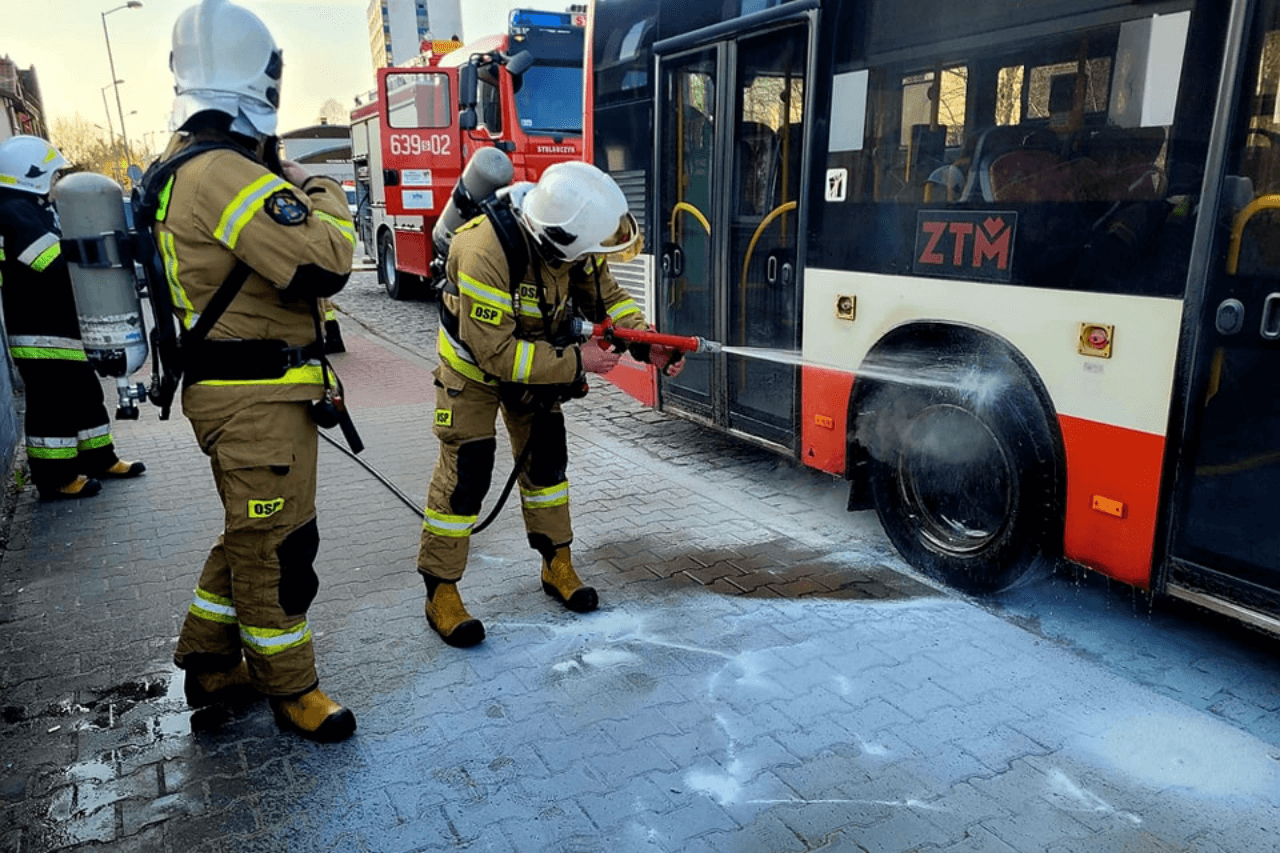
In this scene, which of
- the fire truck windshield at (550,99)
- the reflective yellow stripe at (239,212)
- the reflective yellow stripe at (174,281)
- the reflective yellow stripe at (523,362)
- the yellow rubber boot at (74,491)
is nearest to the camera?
the reflective yellow stripe at (239,212)

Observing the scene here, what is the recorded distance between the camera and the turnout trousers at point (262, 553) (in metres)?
2.74

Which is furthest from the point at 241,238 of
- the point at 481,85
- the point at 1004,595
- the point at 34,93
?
the point at 34,93

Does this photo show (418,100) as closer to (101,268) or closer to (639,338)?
(639,338)

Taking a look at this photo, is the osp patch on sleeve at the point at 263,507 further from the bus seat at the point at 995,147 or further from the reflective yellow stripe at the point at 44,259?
the reflective yellow stripe at the point at 44,259

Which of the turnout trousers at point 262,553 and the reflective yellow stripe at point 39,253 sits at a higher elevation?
the reflective yellow stripe at point 39,253

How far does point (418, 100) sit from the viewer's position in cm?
1314

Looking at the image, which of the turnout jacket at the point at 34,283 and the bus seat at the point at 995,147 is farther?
the turnout jacket at the point at 34,283

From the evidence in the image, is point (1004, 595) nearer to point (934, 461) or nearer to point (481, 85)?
point (934, 461)

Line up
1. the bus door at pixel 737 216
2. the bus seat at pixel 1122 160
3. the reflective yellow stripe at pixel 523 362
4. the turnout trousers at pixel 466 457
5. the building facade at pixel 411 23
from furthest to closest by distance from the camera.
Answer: the building facade at pixel 411 23 → the bus door at pixel 737 216 → the turnout trousers at pixel 466 457 → the reflective yellow stripe at pixel 523 362 → the bus seat at pixel 1122 160

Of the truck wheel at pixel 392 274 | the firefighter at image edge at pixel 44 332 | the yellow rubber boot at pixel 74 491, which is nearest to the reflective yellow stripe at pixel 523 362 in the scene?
the firefighter at image edge at pixel 44 332

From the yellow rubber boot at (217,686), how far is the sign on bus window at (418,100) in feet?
35.2

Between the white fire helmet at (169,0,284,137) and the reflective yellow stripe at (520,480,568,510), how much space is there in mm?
1807

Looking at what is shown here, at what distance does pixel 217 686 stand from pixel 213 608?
0.33 metres

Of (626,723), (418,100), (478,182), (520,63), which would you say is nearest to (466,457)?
(626,723)
